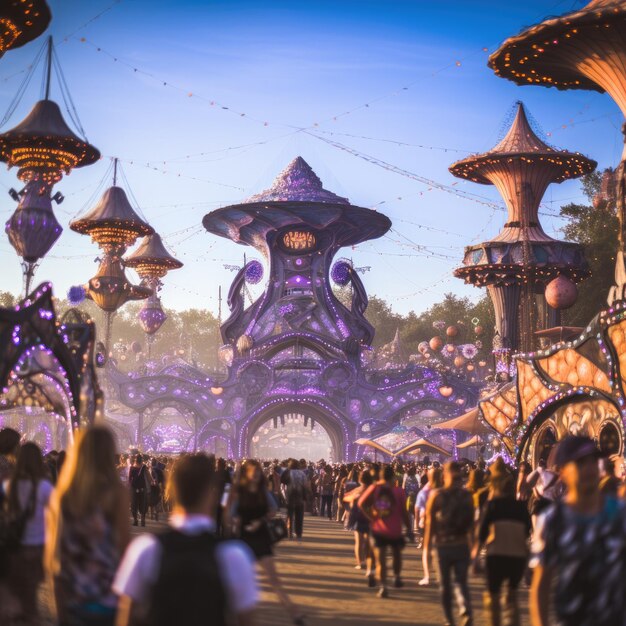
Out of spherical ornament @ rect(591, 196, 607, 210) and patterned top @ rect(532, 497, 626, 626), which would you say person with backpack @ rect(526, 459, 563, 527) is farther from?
spherical ornament @ rect(591, 196, 607, 210)

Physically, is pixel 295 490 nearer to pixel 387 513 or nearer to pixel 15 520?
pixel 387 513

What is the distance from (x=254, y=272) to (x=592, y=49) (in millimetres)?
39923

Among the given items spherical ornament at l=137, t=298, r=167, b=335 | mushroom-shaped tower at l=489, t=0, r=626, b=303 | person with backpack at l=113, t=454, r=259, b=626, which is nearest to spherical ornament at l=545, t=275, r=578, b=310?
mushroom-shaped tower at l=489, t=0, r=626, b=303

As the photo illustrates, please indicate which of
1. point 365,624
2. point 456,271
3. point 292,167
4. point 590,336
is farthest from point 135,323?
point 365,624

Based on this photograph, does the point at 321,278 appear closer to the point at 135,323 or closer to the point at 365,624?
the point at 365,624

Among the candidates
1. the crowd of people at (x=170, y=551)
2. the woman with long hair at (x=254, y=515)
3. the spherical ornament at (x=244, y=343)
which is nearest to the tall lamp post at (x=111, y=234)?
the spherical ornament at (x=244, y=343)

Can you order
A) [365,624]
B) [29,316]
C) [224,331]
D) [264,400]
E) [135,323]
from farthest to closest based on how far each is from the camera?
[135,323] < [224,331] < [264,400] < [29,316] < [365,624]

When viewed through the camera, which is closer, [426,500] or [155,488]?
[426,500]

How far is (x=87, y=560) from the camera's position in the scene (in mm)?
5062

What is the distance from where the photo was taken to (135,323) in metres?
160

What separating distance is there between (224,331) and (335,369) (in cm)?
856

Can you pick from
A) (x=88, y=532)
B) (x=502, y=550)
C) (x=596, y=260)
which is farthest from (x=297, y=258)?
(x=88, y=532)

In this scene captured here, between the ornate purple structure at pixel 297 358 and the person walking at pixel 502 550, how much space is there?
156 feet

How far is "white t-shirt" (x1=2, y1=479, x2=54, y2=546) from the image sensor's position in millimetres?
6965
